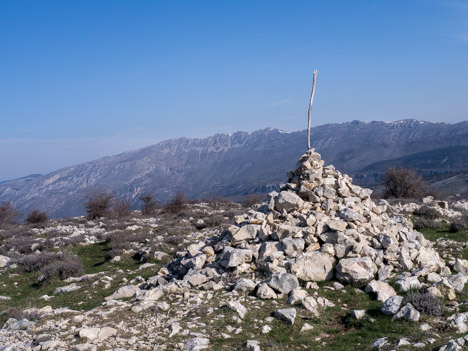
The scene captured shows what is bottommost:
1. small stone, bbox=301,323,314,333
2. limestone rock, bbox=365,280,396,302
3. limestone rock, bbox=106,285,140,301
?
limestone rock, bbox=106,285,140,301

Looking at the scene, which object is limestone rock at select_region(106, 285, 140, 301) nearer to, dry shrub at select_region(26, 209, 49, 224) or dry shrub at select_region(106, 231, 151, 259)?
dry shrub at select_region(106, 231, 151, 259)

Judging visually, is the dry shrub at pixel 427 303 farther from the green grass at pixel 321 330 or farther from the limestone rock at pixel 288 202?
the limestone rock at pixel 288 202

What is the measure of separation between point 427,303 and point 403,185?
111ft

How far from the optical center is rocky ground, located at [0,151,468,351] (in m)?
7.84

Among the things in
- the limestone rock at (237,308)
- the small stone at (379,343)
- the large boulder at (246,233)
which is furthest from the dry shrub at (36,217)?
the small stone at (379,343)

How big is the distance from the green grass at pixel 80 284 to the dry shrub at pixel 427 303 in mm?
8696

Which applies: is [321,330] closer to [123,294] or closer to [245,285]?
[245,285]

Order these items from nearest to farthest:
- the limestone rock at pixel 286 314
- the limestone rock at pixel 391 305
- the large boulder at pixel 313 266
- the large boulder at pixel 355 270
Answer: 1. the limestone rock at pixel 286 314
2. the limestone rock at pixel 391 305
3. the large boulder at pixel 355 270
4. the large boulder at pixel 313 266

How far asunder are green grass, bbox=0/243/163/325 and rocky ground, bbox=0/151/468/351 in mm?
79

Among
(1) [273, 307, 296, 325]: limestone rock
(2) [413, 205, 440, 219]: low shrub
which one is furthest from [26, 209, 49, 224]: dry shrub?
(1) [273, 307, 296, 325]: limestone rock

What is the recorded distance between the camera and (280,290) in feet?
32.6

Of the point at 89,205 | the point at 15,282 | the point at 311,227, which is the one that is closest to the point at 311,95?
the point at 311,227

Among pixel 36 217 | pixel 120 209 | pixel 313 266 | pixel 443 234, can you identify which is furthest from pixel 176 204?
pixel 313 266

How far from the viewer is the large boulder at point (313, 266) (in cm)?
1086
